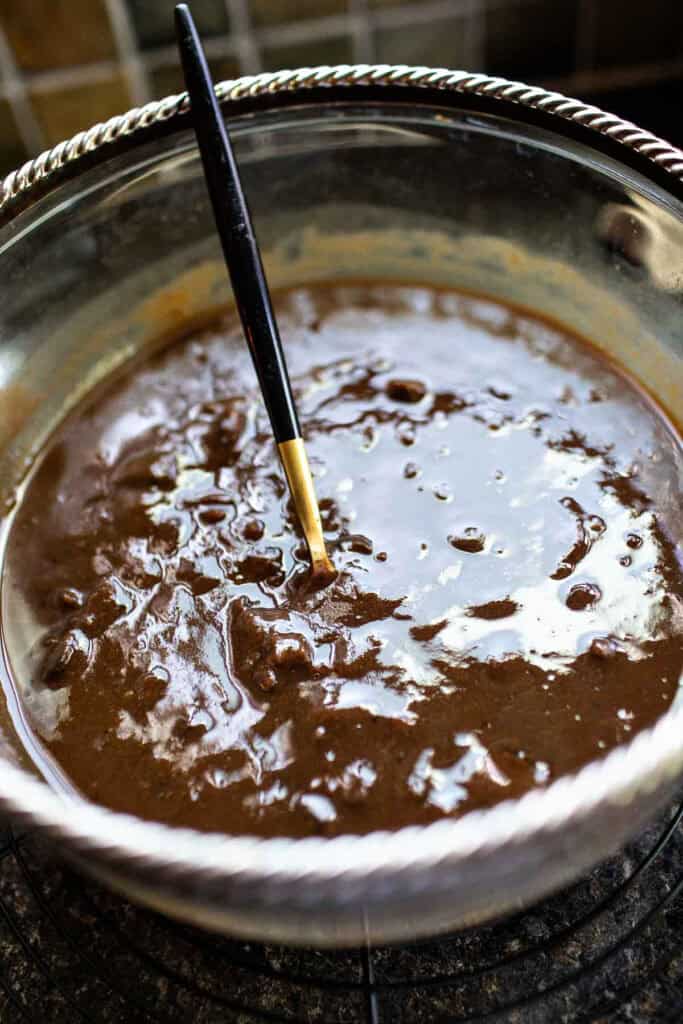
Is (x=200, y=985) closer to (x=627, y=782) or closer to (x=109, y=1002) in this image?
(x=109, y=1002)

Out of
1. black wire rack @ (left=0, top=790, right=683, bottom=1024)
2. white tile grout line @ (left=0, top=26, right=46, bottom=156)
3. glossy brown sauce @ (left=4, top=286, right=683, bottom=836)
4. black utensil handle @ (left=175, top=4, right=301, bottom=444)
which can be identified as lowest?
black wire rack @ (left=0, top=790, right=683, bottom=1024)

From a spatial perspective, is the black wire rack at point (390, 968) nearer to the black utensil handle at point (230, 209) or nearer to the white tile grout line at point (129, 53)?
the black utensil handle at point (230, 209)

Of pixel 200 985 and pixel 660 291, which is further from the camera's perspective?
pixel 660 291

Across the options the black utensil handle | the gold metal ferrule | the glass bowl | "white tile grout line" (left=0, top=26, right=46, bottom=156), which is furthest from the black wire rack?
"white tile grout line" (left=0, top=26, right=46, bottom=156)

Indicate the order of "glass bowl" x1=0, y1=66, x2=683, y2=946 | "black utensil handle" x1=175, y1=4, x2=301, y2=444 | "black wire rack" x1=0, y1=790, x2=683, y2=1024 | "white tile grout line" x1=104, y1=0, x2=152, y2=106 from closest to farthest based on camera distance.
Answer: "black wire rack" x1=0, y1=790, x2=683, y2=1024 < "black utensil handle" x1=175, y1=4, x2=301, y2=444 < "glass bowl" x1=0, y1=66, x2=683, y2=946 < "white tile grout line" x1=104, y1=0, x2=152, y2=106

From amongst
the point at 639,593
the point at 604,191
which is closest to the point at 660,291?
the point at 604,191

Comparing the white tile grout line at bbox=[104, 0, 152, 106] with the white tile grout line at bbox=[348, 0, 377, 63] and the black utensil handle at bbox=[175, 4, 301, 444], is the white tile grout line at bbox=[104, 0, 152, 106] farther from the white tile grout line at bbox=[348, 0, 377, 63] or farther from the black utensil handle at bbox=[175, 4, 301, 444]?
the black utensil handle at bbox=[175, 4, 301, 444]
